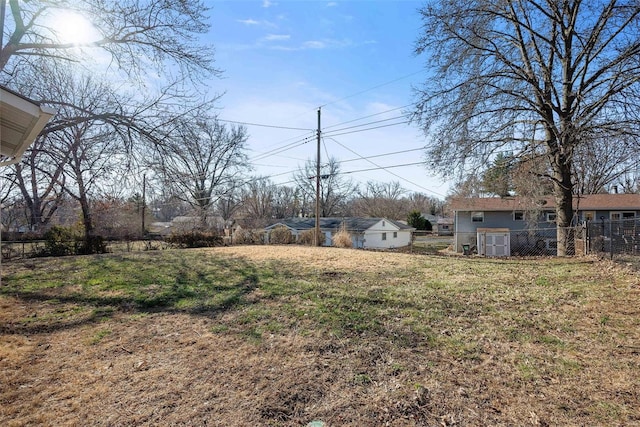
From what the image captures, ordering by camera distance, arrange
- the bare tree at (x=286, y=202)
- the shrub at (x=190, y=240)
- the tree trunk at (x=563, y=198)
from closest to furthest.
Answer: the tree trunk at (x=563, y=198)
the shrub at (x=190, y=240)
the bare tree at (x=286, y=202)

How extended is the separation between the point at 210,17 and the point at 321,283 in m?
7.61

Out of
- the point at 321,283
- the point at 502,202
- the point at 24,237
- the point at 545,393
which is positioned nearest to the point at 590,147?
the point at 321,283

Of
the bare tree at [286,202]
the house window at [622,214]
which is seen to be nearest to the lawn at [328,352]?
the house window at [622,214]

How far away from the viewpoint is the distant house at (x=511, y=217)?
66.0 ft

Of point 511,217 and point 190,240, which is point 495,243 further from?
point 190,240

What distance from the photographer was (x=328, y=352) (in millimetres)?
3471

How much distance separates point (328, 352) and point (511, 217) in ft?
77.4

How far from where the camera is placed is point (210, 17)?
8742mm

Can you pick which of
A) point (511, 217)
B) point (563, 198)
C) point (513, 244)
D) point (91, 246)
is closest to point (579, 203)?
point (511, 217)

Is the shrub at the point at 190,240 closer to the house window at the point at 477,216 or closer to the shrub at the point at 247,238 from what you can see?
the shrub at the point at 247,238

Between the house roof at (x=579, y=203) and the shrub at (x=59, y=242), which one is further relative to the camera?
the house roof at (x=579, y=203)

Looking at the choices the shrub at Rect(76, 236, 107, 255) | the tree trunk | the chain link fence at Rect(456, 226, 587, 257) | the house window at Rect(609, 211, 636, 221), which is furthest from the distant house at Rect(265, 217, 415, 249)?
the tree trunk

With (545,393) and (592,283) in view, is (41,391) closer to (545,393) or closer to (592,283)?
(545,393)

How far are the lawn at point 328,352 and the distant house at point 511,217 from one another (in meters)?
14.4
